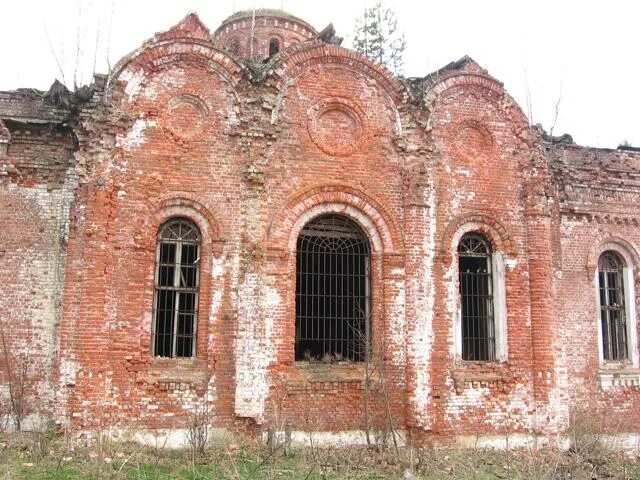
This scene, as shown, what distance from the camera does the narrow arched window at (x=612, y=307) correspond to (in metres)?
14.0

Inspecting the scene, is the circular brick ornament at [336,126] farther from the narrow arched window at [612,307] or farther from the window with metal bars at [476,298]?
the narrow arched window at [612,307]

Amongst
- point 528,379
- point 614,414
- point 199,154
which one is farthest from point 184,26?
point 614,414

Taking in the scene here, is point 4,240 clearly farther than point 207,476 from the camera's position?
Yes

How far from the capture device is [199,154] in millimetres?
11469

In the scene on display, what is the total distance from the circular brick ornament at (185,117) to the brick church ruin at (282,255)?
38 mm

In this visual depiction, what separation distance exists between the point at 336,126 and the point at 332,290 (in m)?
3.06

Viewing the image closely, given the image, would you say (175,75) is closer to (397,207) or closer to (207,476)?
(397,207)

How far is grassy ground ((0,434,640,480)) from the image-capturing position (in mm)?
9016

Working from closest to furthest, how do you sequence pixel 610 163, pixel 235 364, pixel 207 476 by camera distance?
pixel 207 476
pixel 235 364
pixel 610 163

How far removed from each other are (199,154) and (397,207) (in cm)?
372

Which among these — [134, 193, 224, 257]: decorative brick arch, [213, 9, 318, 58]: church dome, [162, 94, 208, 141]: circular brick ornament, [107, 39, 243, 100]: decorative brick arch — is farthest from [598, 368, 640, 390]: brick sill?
[213, 9, 318, 58]: church dome

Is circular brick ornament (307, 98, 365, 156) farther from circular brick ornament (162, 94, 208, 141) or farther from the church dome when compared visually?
the church dome

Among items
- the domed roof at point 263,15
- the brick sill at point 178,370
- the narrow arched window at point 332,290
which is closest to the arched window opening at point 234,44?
the domed roof at point 263,15

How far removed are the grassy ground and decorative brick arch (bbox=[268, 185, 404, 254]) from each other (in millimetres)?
3562
